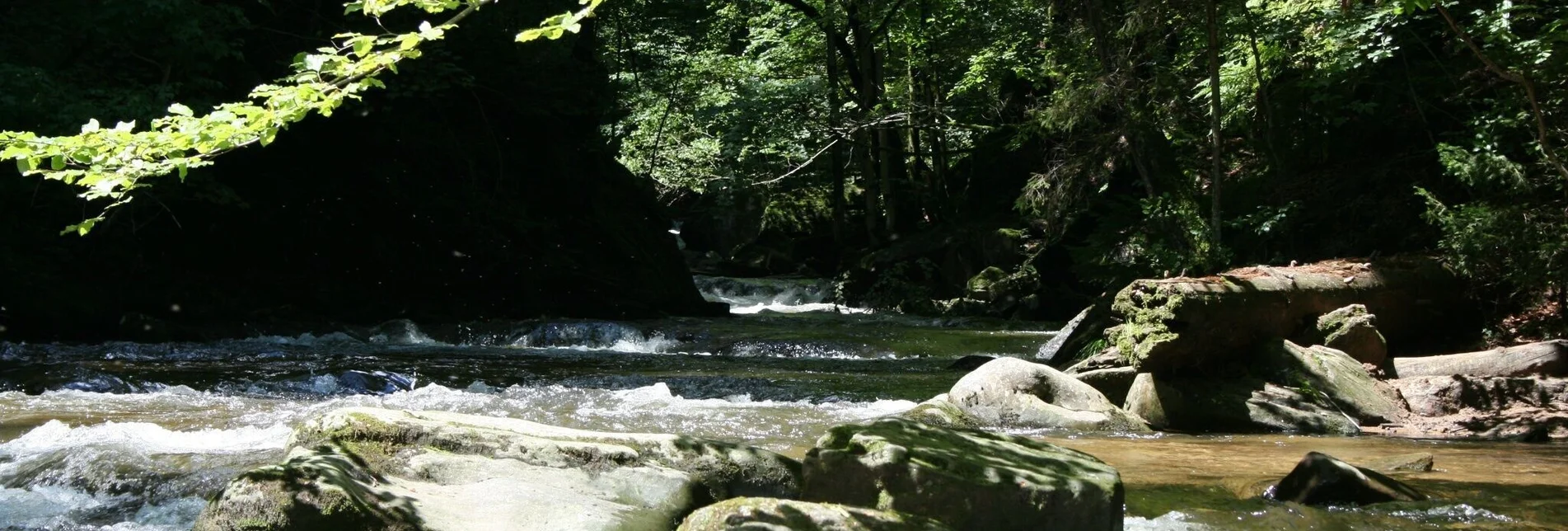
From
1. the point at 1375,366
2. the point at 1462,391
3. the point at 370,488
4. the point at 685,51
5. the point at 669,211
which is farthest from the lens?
the point at 669,211

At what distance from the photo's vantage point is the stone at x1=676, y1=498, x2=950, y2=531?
3695mm

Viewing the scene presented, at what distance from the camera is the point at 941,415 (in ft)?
24.7

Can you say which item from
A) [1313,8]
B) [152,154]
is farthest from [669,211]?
[152,154]

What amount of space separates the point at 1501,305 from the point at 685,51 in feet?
72.2

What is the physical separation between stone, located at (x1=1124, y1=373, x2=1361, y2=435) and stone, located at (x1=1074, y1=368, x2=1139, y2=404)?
30 centimetres

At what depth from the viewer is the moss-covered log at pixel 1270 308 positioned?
8086mm

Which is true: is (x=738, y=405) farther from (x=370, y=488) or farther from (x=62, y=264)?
(x=62, y=264)

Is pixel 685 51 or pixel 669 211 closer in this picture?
pixel 685 51

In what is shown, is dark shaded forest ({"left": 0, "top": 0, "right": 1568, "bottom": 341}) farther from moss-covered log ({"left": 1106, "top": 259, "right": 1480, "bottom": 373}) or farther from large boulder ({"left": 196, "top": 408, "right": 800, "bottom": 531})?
large boulder ({"left": 196, "top": 408, "right": 800, "bottom": 531})

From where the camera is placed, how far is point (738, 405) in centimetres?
887

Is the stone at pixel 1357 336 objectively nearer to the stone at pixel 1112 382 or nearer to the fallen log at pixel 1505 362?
the fallen log at pixel 1505 362

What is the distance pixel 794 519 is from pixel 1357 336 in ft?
21.8

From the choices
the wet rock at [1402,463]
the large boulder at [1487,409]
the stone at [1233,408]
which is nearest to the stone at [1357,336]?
the large boulder at [1487,409]

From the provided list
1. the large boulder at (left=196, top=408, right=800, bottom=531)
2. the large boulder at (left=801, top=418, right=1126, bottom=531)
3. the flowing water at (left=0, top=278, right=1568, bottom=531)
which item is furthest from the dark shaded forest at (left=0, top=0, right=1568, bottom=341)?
the large boulder at (left=801, top=418, right=1126, bottom=531)
